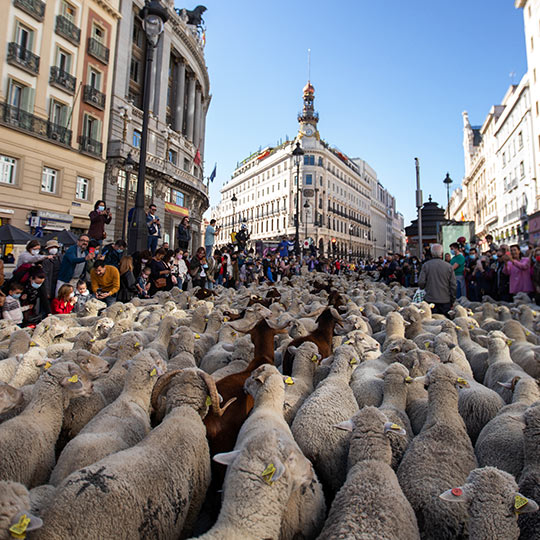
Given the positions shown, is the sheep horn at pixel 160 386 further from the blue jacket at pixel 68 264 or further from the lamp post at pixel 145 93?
the lamp post at pixel 145 93

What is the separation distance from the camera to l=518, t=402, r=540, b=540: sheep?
66.3 inches

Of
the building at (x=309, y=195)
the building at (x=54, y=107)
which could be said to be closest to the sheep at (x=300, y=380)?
the building at (x=54, y=107)

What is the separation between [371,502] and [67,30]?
29.8 meters

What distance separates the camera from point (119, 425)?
2451 mm

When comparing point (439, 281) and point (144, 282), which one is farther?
point (144, 282)

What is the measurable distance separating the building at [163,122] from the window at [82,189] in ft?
5.05

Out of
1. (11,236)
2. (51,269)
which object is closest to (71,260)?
(51,269)

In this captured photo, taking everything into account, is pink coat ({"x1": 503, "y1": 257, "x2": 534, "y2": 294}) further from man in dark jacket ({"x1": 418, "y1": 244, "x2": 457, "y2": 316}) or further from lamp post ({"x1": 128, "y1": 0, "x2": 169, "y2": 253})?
lamp post ({"x1": 128, "y1": 0, "x2": 169, "y2": 253})

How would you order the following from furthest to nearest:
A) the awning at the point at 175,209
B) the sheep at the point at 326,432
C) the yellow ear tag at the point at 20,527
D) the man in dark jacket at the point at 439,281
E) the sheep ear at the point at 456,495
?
the awning at the point at 175,209 < the man in dark jacket at the point at 439,281 < the sheep at the point at 326,432 < the sheep ear at the point at 456,495 < the yellow ear tag at the point at 20,527

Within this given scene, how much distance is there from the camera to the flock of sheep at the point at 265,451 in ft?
5.31

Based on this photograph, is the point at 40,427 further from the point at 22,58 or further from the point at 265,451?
the point at 22,58

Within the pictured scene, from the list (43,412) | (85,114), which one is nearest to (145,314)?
(43,412)

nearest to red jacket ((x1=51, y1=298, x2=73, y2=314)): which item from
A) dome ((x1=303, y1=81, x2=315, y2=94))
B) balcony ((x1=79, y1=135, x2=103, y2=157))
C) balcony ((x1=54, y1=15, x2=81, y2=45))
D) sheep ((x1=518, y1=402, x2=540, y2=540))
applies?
sheep ((x1=518, y1=402, x2=540, y2=540))

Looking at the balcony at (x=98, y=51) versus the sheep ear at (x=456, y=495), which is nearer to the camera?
the sheep ear at (x=456, y=495)
